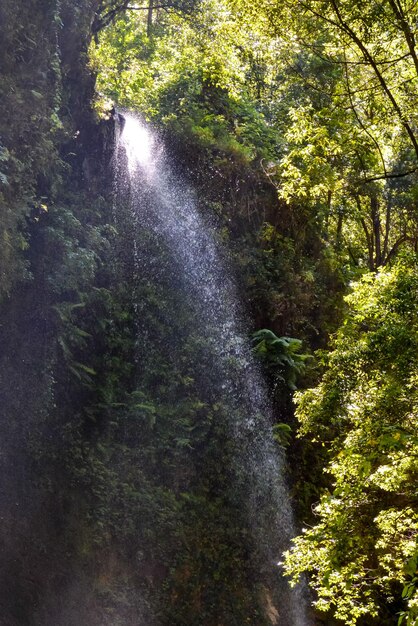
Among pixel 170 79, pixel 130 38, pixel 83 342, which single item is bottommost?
pixel 83 342

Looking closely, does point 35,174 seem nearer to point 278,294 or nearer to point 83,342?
point 83,342

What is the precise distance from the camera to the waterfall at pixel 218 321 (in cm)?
1229

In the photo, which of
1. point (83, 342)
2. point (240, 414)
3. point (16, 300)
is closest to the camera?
point (16, 300)

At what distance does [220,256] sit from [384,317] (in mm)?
7559

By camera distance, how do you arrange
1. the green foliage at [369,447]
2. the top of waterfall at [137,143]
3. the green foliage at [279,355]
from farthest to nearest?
1. the top of waterfall at [137,143]
2. the green foliage at [279,355]
3. the green foliage at [369,447]

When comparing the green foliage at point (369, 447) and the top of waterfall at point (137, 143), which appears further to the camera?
the top of waterfall at point (137, 143)

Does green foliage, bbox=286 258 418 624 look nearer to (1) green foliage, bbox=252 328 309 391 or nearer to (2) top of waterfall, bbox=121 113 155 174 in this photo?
(1) green foliage, bbox=252 328 309 391

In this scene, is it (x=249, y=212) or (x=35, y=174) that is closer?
(x=35, y=174)

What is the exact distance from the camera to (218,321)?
14.2 m

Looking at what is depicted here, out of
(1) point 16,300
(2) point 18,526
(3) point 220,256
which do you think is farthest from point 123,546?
(3) point 220,256

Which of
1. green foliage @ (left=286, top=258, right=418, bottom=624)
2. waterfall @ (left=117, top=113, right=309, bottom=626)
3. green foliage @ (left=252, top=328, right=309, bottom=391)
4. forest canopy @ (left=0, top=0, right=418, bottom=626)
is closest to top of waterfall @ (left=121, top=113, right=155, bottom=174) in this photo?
waterfall @ (left=117, top=113, right=309, bottom=626)

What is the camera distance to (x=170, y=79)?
56.0 feet

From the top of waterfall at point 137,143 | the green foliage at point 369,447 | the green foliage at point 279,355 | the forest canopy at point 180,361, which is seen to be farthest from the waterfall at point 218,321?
the green foliage at point 369,447

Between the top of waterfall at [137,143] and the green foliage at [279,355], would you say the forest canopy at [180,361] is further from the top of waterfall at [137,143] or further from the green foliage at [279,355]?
the top of waterfall at [137,143]
